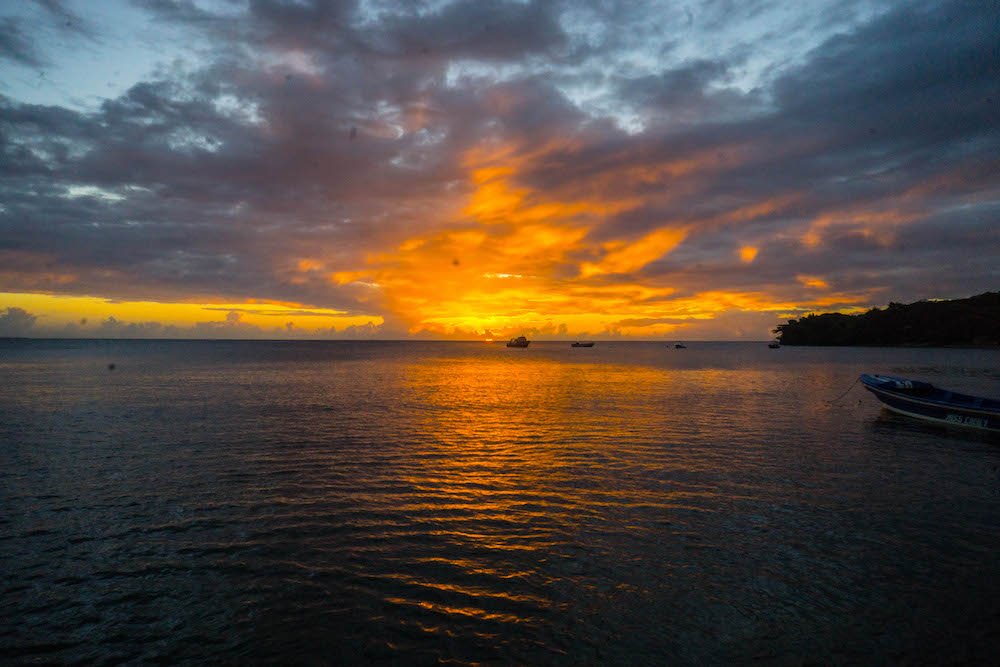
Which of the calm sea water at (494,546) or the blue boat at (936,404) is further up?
the blue boat at (936,404)

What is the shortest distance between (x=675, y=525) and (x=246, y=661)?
41.6 feet

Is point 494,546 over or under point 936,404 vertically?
under

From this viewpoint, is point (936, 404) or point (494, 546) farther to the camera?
point (936, 404)

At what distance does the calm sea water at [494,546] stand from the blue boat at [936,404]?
2.16m

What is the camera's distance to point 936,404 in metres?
38.5

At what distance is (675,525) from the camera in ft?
56.1

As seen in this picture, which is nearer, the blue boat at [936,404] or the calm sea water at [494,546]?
the calm sea water at [494,546]

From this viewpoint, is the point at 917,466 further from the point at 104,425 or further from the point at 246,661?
the point at 104,425

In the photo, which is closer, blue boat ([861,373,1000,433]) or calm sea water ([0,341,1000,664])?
calm sea water ([0,341,1000,664])

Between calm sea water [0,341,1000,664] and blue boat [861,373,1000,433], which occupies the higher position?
blue boat [861,373,1000,433]

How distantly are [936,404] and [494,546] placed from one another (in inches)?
1559

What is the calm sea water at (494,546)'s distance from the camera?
10719 millimetres

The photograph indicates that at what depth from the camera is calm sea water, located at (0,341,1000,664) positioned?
35.2 feet

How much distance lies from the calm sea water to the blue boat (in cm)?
216
